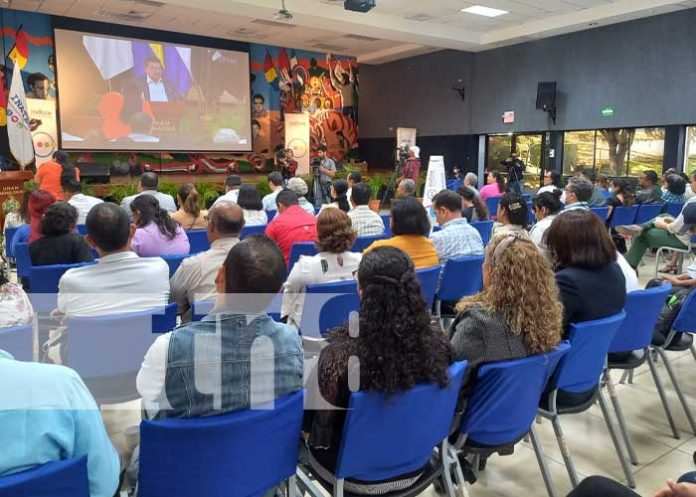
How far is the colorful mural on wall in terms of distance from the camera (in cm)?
1060

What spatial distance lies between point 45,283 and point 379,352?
7.85 ft

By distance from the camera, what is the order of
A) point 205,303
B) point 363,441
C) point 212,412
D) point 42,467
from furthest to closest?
point 205,303, point 363,441, point 212,412, point 42,467

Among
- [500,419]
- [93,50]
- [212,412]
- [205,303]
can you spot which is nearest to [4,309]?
[205,303]

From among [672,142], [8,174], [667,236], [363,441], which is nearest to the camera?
[363,441]

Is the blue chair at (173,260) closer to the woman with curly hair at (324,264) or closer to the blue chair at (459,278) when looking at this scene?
the woman with curly hair at (324,264)

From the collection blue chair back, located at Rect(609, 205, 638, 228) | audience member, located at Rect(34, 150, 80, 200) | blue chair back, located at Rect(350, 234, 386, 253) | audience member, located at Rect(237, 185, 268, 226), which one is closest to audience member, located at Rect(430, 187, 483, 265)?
blue chair back, located at Rect(350, 234, 386, 253)

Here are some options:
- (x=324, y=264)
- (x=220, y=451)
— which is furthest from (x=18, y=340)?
(x=324, y=264)

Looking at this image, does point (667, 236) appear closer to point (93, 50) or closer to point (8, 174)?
point (8, 174)

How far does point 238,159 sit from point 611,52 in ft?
28.2

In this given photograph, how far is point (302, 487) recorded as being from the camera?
1911mm

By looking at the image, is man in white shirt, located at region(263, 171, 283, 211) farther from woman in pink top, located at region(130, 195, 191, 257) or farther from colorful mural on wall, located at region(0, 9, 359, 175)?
colorful mural on wall, located at region(0, 9, 359, 175)

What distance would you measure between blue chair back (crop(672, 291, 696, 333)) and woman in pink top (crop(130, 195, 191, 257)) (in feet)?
9.83

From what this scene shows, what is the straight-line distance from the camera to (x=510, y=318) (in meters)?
1.90

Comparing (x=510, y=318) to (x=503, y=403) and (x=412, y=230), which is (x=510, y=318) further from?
(x=412, y=230)
